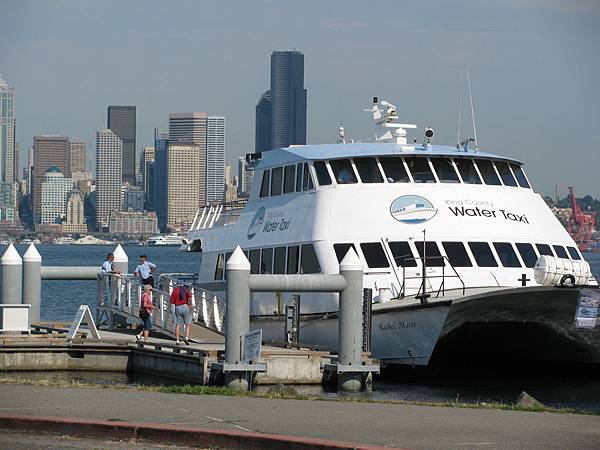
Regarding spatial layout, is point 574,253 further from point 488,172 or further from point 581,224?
point 581,224

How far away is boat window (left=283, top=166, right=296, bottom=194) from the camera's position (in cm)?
2622

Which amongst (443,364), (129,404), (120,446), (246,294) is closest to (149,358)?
(246,294)

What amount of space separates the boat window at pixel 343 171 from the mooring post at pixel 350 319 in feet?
14.5

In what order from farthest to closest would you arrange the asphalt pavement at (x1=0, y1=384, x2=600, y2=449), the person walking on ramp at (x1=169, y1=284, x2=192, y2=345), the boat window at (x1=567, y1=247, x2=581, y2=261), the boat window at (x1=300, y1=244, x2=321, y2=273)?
the boat window at (x1=567, y1=247, x2=581, y2=261)
the boat window at (x1=300, y1=244, x2=321, y2=273)
the person walking on ramp at (x1=169, y1=284, x2=192, y2=345)
the asphalt pavement at (x1=0, y1=384, x2=600, y2=449)

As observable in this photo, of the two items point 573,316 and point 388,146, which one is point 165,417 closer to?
point 573,316

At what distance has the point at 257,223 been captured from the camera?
2739 cm

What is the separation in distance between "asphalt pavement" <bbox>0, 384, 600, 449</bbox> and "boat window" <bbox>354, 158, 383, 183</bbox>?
10.2m

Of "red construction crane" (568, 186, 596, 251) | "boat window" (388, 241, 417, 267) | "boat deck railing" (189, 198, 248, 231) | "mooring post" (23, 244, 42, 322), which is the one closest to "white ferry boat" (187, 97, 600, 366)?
"boat window" (388, 241, 417, 267)

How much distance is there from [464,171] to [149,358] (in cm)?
706

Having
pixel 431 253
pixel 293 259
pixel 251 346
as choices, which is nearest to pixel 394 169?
pixel 431 253

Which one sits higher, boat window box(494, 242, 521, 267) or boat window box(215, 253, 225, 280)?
boat window box(494, 242, 521, 267)

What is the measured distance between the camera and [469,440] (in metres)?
12.2

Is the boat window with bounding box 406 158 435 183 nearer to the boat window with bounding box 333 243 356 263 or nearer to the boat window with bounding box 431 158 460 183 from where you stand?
the boat window with bounding box 431 158 460 183

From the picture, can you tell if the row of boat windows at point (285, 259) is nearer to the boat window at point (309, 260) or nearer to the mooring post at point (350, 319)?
the boat window at point (309, 260)
